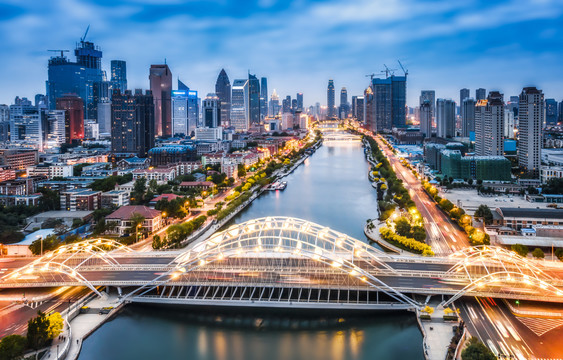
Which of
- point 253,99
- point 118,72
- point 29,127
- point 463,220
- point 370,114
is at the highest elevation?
point 118,72

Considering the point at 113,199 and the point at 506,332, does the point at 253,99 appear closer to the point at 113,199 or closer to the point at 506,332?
the point at 113,199

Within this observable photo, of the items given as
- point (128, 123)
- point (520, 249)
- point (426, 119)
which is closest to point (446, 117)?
point (426, 119)

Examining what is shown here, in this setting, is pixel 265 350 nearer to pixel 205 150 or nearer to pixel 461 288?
pixel 461 288

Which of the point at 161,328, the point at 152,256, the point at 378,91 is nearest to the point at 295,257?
the point at 161,328

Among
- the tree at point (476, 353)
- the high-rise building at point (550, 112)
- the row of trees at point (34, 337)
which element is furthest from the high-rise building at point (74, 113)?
the high-rise building at point (550, 112)

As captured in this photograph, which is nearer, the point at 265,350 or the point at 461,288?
the point at 265,350

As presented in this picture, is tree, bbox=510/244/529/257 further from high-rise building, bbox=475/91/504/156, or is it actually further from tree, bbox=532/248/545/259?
high-rise building, bbox=475/91/504/156

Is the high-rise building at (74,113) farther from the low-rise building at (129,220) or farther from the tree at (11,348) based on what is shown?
the tree at (11,348)
